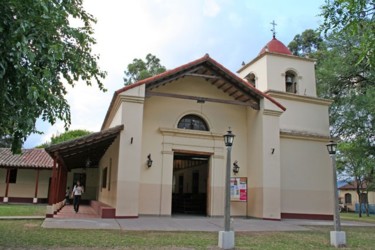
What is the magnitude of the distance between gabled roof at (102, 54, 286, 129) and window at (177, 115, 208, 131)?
58.3 inches

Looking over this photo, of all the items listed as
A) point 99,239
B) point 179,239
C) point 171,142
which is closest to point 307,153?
point 171,142

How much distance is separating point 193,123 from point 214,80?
2.26m

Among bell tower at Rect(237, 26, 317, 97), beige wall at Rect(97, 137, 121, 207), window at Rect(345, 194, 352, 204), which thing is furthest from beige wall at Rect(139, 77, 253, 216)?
window at Rect(345, 194, 352, 204)

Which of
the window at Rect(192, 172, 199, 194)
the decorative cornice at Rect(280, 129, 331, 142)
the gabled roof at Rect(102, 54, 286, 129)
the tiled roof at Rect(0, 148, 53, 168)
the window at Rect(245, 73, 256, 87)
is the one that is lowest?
the window at Rect(192, 172, 199, 194)

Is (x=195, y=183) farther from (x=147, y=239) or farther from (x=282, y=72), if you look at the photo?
(x=147, y=239)

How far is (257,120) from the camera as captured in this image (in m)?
16.6

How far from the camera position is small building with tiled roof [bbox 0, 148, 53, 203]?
28.3 meters

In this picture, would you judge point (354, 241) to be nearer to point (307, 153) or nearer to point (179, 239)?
point (179, 239)

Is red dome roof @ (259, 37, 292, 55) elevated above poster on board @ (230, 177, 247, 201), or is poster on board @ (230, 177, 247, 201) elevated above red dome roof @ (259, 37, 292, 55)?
red dome roof @ (259, 37, 292, 55)

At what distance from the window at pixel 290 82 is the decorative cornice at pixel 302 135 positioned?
256 cm

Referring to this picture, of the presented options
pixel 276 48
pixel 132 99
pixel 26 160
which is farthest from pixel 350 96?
pixel 26 160

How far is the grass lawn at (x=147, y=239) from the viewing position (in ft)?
26.8

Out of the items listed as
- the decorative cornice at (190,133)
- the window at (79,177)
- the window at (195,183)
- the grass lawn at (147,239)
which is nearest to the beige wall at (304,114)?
the decorative cornice at (190,133)

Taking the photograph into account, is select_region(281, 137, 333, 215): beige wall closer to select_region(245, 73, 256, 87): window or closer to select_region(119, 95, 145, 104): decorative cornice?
select_region(245, 73, 256, 87): window
